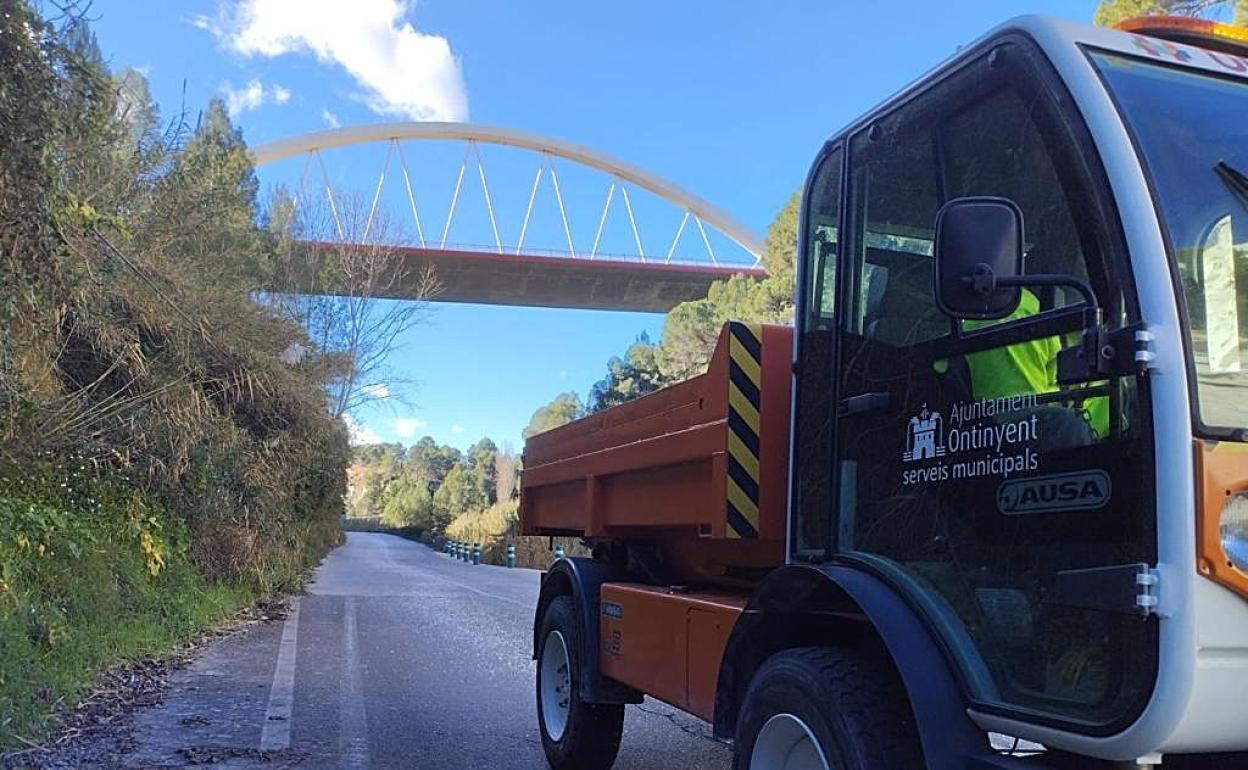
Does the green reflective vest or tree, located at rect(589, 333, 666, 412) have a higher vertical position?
tree, located at rect(589, 333, 666, 412)

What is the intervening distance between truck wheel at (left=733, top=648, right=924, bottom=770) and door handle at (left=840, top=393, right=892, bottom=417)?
0.77 m

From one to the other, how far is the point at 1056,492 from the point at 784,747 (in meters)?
1.26

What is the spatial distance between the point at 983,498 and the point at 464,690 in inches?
266

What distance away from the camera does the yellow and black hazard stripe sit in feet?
12.8

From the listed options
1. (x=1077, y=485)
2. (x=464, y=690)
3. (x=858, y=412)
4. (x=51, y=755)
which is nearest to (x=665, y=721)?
(x=464, y=690)

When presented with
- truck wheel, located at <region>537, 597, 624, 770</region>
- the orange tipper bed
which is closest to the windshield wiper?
the orange tipper bed

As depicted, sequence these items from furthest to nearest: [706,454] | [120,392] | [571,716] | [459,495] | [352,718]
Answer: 1. [459,495]
2. [120,392]
3. [352,718]
4. [571,716]
5. [706,454]

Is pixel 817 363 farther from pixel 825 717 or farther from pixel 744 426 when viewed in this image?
pixel 825 717

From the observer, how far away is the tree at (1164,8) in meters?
6.71

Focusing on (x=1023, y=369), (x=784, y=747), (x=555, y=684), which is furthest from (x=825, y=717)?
(x=555, y=684)

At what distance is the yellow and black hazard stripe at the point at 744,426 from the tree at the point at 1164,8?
4057mm

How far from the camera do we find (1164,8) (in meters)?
6.63

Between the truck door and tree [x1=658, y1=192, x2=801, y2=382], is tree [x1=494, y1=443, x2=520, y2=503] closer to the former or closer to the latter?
tree [x1=658, y1=192, x2=801, y2=382]

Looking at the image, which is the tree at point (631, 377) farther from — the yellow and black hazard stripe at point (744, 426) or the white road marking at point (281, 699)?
the yellow and black hazard stripe at point (744, 426)
